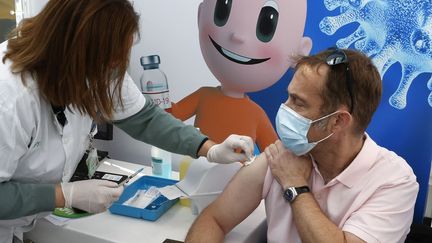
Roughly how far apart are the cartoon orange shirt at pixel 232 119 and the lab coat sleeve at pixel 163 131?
0.84ft

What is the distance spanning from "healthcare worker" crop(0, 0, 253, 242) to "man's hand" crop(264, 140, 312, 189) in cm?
57

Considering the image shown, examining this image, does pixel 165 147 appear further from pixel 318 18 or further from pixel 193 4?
pixel 318 18

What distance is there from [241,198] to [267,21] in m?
0.74

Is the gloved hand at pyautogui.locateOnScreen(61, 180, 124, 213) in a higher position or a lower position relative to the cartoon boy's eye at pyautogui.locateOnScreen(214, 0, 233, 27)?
lower

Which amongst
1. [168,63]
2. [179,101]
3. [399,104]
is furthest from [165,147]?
[399,104]

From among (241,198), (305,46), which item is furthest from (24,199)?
(305,46)

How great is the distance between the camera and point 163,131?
1.65 meters

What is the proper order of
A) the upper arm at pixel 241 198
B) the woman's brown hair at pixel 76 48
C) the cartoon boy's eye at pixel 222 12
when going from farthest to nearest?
the cartoon boy's eye at pixel 222 12 → the upper arm at pixel 241 198 → the woman's brown hair at pixel 76 48

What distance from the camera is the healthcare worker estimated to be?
1124 mm

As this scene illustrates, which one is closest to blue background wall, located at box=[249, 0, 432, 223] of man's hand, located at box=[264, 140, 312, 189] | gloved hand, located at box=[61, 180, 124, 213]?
man's hand, located at box=[264, 140, 312, 189]

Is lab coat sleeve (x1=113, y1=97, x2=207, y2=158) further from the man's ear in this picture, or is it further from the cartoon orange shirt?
the man's ear

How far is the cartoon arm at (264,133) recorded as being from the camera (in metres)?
1.84

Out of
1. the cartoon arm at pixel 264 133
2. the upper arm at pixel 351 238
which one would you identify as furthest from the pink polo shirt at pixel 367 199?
→ the cartoon arm at pixel 264 133

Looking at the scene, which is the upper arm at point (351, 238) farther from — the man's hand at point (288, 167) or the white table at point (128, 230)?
the white table at point (128, 230)
